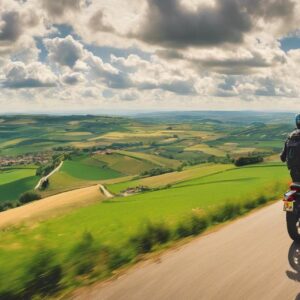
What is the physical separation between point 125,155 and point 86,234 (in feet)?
422

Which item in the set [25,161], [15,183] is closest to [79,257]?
[15,183]

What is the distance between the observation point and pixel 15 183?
9550cm

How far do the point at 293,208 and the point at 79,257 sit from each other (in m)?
3.67

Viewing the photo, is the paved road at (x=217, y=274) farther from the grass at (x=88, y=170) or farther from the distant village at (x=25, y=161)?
the distant village at (x=25, y=161)

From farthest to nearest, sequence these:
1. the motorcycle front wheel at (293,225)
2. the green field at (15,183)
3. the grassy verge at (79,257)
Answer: the green field at (15,183) < the motorcycle front wheel at (293,225) < the grassy verge at (79,257)

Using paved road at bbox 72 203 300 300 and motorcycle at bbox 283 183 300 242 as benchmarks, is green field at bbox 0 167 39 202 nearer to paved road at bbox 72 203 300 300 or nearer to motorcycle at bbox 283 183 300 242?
paved road at bbox 72 203 300 300

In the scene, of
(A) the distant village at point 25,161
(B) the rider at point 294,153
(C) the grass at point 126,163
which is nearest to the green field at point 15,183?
(C) the grass at point 126,163

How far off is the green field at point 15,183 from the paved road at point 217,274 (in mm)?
79809

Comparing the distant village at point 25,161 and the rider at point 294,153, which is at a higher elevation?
the rider at point 294,153

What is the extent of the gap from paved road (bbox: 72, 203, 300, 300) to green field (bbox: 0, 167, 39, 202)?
79809 mm

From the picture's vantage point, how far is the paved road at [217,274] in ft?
15.9

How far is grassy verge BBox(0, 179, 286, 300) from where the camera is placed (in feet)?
17.3

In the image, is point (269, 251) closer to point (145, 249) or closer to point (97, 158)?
point (145, 249)

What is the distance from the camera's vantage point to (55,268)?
19.0 ft
